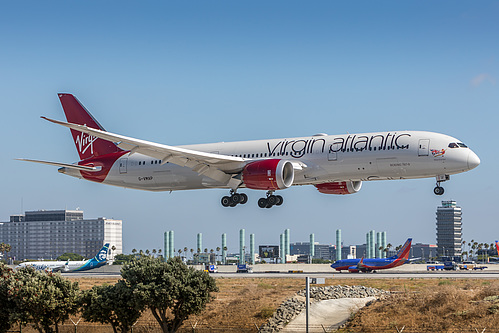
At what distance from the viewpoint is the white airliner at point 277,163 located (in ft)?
154

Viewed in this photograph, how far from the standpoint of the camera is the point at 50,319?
132 ft

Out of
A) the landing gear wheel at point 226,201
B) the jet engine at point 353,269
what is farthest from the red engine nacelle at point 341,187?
the jet engine at point 353,269

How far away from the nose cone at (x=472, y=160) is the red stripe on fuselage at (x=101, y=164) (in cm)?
3042

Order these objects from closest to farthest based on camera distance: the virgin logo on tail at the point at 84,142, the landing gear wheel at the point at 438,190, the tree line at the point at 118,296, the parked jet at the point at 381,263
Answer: the tree line at the point at 118,296, the landing gear wheel at the point at 438,190, the virgin logo on tail at the point at 84,142, the parked jet at the point at 381,263

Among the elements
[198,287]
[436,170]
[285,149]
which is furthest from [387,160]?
[198,287]

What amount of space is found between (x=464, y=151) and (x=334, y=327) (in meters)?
15.7

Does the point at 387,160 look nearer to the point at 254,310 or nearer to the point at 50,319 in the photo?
the point at 254,310

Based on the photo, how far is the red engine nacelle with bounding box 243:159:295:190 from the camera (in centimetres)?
4991

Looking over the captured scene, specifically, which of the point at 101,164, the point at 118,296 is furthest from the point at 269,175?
→ the point at 101,164

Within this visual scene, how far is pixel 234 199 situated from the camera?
5597 centimetres

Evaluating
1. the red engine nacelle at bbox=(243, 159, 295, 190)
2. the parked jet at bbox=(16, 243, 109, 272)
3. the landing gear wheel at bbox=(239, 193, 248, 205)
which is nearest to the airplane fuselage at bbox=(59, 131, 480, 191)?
the red engine nacelle at bbox=(243, 159, 295, 190)

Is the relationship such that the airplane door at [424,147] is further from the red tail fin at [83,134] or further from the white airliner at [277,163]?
the red tail fin at [83,134]

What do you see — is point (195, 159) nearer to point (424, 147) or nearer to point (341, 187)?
point (341, 187)

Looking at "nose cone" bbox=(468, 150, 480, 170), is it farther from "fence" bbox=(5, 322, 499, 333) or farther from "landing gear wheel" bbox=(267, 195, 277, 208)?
"landing gear wheel" bbox=(267, 195, 277, 208)
